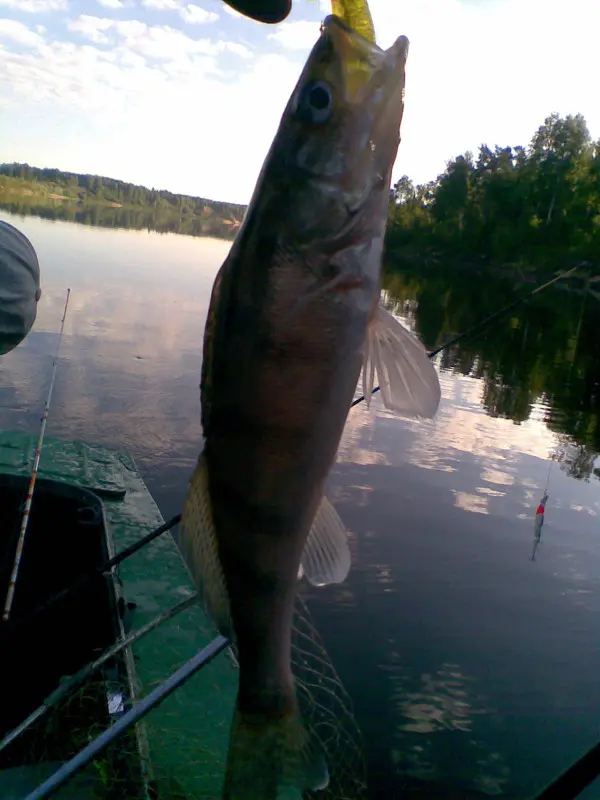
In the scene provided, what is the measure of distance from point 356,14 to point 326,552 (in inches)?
45.2

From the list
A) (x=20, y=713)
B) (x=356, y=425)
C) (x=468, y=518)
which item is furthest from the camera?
(x=356, y=425)

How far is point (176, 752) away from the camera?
3.71 metres

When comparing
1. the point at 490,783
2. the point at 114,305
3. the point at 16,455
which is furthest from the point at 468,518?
the point at 114,305

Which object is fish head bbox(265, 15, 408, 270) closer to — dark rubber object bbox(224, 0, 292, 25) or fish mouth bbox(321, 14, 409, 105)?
fish mouth bbox(321, 14, 409, 105)

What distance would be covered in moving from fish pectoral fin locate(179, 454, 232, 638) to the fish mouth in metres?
0.83

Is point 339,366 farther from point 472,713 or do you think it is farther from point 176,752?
point 472,713

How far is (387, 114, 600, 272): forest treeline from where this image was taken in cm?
4969

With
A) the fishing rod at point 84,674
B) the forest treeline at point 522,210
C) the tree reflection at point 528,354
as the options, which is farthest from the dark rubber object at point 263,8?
the forest treeline at point 522,210

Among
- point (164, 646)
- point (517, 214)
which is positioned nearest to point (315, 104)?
point (164, 646)

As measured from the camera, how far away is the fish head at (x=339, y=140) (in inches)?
53.7

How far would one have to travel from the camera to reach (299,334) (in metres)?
1.32

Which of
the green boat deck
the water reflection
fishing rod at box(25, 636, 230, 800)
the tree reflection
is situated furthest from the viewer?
the tree reflection

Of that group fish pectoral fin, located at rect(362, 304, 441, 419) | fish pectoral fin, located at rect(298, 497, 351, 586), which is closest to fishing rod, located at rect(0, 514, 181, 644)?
fish pectoral fin, located at rect(298, 497, 351, 586)

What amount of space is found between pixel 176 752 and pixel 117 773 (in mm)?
332
